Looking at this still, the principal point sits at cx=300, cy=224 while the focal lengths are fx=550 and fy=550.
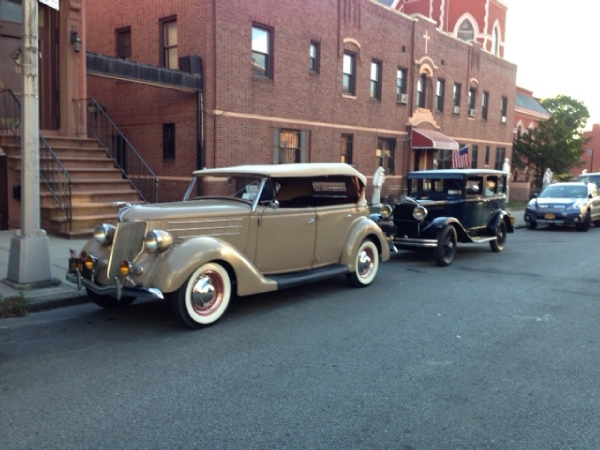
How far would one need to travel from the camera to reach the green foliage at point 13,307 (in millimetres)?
6438

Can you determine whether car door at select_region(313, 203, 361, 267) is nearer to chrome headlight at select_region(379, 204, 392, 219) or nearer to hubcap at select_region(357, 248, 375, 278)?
hubcap at select_region(357, 248, 375, 278)

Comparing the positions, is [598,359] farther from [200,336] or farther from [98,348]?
[98,348]

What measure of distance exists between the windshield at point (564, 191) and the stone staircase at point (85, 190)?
549 inches

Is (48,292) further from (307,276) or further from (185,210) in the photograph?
(307,276)

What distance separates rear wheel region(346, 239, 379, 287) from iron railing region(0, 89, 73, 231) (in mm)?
6308

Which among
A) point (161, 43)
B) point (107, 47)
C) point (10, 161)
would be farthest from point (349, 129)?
point (10, 161)

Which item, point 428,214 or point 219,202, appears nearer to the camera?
point 219,202

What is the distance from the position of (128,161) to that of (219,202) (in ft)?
40.9

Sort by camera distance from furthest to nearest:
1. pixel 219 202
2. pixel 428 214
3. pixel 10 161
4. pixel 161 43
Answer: pixel 161 43 → pixel 10 161 → pixel 428 214 → pixel 219 202

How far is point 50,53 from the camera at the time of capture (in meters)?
13.8

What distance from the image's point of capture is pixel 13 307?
21.4 feet

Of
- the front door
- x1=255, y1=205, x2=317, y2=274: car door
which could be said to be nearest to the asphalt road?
x1=255, y1=205, x2=317, y2=274: car door

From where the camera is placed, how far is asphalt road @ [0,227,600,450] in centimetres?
371

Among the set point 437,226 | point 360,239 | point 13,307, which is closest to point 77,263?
point 13,307
